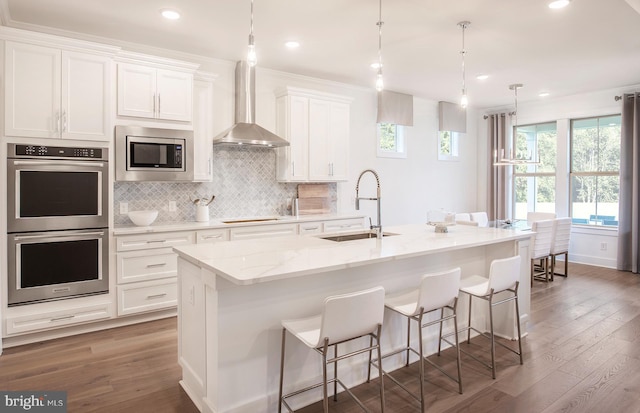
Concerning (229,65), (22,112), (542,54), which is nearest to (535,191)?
(542,54)

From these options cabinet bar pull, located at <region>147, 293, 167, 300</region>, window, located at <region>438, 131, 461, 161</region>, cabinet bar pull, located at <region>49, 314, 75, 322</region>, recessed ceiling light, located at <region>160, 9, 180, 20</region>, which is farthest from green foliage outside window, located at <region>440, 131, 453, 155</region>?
cabinet bar pull, located at <region>49, 314, 75, 322</region>

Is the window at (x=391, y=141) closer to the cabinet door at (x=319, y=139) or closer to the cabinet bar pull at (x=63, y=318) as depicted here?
the cabinet door at (x=319, y=139)

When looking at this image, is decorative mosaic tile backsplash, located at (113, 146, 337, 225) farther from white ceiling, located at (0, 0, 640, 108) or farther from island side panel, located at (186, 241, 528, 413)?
island side panel, located at (186, 241, 528, 413)

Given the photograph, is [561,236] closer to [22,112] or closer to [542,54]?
[542,54]

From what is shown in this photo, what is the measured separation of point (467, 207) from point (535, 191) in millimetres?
1245

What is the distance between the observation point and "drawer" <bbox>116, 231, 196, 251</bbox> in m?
3.78

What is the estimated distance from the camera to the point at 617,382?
9.08ft

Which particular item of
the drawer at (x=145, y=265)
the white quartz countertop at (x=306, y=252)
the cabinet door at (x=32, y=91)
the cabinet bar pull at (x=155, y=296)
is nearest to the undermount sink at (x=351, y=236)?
the white quartz countertop at (x=306, y=252)

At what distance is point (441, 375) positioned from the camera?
2.87 meters

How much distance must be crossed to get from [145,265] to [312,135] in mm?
2614

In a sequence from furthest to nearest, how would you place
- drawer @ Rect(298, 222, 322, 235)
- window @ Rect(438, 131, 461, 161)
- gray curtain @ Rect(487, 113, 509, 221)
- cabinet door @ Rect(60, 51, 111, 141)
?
gray curtain @ Rect(487, 113, 509, 221) < window @ Rect(438, 131, 461, 161) < drawer @ Rect(298, 222, 322, 235) < cabinet door @ Rect(60, 51, 111, 141)

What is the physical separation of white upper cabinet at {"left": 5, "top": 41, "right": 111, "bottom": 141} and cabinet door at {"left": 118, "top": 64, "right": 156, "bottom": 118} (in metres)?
0.18

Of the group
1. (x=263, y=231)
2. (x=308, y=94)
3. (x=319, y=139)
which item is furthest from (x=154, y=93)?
(x=319, y=139)

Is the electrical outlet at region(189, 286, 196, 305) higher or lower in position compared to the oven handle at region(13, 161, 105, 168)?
lower
